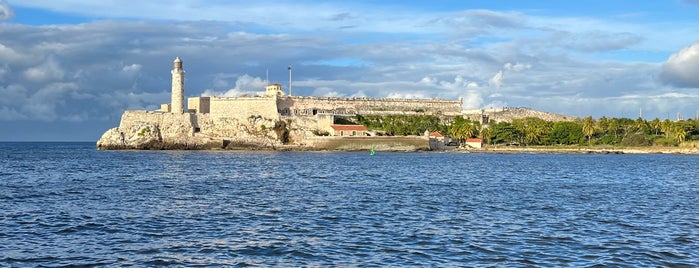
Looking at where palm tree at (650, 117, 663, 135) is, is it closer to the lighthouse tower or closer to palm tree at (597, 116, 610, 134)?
palm tree at (597, 116, 610, 134)

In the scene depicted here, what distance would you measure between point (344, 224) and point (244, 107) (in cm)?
6947

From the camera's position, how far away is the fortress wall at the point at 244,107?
84750 mm

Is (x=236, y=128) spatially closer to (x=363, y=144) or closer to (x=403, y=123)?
(x=363, y=144)

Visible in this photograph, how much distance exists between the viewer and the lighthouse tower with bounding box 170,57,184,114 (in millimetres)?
79688

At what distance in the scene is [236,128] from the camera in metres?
82.9

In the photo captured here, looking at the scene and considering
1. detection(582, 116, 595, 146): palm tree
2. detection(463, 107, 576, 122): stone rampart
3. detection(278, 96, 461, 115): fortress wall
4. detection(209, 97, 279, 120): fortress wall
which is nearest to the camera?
detection(209, 97, 279, 120): fortress wall

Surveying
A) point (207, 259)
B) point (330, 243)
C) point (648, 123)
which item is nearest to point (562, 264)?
point (330, 243)

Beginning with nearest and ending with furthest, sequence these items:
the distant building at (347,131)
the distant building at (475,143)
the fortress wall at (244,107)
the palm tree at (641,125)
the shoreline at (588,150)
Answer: the shoreline at (588,150) < the distant building at (347,131) < the fortress wall at (244,107) < the distant building at (475,143) < the palm tree at (641,125)

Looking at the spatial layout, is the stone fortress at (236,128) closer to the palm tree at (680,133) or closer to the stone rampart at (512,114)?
the stone rampart at (512,114)

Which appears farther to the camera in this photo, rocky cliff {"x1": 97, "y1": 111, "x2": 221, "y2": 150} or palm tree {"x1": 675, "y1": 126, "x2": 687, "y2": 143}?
palm tree {"x1": 675, "y1": 126, "x2": 687, "y2": 143}

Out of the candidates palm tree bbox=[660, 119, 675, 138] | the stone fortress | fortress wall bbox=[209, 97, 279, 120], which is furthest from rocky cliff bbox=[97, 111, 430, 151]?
palm tree bbox=[660, 119, 675, 138]

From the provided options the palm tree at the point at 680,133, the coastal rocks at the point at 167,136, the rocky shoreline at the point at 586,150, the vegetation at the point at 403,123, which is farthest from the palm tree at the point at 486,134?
the coastal rocks at the point at 167,136

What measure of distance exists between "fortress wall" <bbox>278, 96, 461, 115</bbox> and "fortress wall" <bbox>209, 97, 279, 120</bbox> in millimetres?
2411

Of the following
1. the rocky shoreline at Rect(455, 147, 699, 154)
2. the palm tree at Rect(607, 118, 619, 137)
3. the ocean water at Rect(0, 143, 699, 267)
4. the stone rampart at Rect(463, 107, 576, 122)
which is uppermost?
the stone rampart at Rect(463, 107, 576, 122)
